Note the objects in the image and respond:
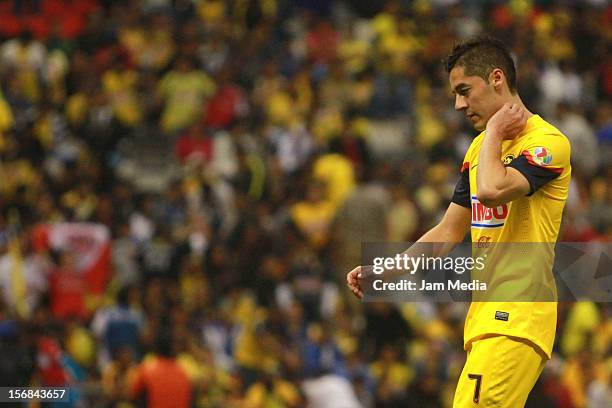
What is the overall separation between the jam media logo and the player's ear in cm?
54

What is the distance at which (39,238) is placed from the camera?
14.6 metres

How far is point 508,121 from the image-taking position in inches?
256

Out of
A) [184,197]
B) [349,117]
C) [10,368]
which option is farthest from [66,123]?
[10,368]

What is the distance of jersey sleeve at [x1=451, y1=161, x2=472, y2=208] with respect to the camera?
6.96m

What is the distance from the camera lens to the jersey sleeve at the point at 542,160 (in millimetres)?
6430

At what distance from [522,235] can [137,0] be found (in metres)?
13.7

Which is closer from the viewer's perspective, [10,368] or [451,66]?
[451,66]

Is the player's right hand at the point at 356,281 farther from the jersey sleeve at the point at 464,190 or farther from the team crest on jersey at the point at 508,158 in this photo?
the team crest on jersey at the point at 508,158

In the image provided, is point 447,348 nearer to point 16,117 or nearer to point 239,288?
point 239,288

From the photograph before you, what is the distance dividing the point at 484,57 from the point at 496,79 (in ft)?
0.40

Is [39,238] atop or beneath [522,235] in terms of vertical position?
atop

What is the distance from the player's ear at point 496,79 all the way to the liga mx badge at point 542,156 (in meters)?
0.35

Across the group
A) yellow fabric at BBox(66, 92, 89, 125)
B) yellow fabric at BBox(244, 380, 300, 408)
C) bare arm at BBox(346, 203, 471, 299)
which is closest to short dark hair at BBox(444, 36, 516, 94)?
bare arm at BBox(346, 203, 471, 299)

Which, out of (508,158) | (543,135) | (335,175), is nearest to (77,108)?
(335,175)
